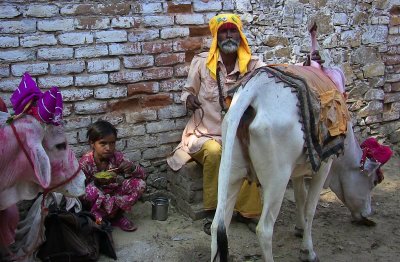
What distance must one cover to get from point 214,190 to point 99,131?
1.18 m

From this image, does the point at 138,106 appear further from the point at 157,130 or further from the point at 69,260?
the point at 69,260

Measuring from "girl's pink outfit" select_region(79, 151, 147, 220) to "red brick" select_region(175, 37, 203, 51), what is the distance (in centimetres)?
126

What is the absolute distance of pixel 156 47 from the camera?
4945 millimetres

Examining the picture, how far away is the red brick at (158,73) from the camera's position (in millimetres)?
4945

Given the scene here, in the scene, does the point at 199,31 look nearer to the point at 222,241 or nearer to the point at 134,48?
the point at 134,48

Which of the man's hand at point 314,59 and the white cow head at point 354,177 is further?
the white cow head at point 354,177

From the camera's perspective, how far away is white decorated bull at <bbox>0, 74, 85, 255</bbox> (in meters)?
3.00

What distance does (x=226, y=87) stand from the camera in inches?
192

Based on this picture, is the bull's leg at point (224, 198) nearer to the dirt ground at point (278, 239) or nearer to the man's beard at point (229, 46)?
the dirt ground at point (278, 239)

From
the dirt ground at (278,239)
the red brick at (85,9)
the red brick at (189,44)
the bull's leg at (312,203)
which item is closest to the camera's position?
the bull's leg at (312,203)

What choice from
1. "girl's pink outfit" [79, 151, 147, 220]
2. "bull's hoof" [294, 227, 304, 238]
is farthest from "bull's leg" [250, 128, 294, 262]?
"girl's pink outfit" [79, 151, 147, 220]

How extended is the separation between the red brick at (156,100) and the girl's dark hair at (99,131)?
0.63 m

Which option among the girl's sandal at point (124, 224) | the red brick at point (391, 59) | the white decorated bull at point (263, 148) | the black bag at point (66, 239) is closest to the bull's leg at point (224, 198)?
the white decorated bull at point (263, 148)

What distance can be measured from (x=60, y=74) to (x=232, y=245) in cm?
218
